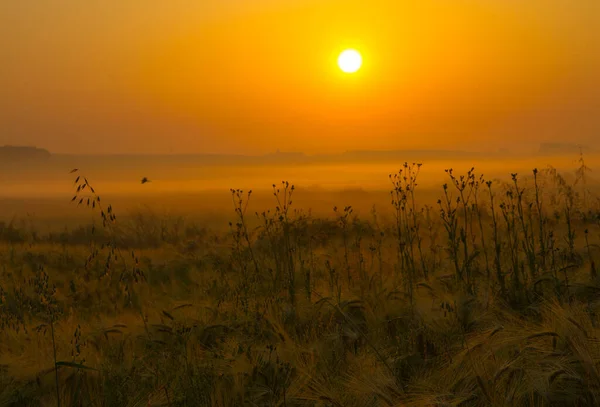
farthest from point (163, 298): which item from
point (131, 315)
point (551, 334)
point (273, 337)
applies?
point (551, 334)

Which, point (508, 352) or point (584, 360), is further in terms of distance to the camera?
point (508, 352)

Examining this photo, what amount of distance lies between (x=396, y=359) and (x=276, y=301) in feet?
5.74

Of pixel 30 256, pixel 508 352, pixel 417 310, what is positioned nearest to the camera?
pixel 508 352

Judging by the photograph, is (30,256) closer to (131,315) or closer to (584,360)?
(131,315)

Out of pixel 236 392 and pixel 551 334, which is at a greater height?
pixel 551 334

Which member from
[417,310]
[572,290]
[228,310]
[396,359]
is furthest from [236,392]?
[572,290]

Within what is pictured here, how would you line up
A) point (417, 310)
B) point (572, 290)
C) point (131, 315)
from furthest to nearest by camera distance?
point (131, 315) < point (572, 290) < point (417, 310)

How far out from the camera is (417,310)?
157 inches

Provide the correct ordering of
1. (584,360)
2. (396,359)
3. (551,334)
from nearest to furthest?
(584,360) → (551,334) → (396,359)

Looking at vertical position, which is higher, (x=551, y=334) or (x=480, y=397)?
(x=551, y=334)

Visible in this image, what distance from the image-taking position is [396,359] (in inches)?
130

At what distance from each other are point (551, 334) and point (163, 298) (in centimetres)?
462

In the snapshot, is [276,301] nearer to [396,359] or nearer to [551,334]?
[396,359]

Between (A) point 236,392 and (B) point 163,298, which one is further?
(B) point 163,298
